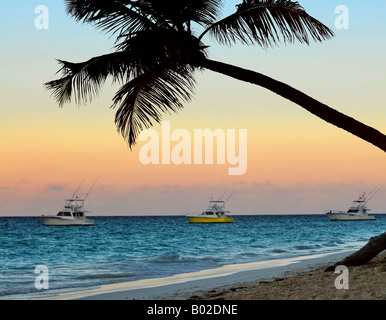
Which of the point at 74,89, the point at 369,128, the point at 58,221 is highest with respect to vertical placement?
the point at 74,89

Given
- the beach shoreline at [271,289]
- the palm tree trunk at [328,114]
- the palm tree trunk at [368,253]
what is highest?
the palm tree trunk at [328,114]

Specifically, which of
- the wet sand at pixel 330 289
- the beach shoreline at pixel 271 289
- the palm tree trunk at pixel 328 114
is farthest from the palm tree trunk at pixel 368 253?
the palm tree trunk at pixel 328 114

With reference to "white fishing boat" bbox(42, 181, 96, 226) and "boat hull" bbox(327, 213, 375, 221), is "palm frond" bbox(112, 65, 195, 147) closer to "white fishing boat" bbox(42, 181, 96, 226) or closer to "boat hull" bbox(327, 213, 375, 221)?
"white fishing boat" bbox(42, 181, 96, 226)

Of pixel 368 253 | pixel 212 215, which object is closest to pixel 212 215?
pixel 212 215

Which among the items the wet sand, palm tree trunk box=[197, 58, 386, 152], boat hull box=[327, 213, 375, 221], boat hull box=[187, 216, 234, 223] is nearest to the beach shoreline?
the wet sand

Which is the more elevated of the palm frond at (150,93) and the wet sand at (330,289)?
the palm frond at (150,93)

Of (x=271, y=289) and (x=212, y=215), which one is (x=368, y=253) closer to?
(x=271, y=289)

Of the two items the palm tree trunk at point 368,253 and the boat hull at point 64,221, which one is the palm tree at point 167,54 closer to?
the palm tree trunk at point 368,253

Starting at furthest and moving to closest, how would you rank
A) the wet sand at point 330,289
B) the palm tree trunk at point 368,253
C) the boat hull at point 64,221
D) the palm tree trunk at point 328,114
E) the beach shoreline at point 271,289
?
the boat hull at point 64,221 → the palm tree trunk at point 368,253 → the beach shoreline at point 271,289 → the wet sand at point 330,289 → the palm tree trunk at point 328,114

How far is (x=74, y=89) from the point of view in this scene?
9.47 m

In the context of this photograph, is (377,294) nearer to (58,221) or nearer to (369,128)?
(369,128)
